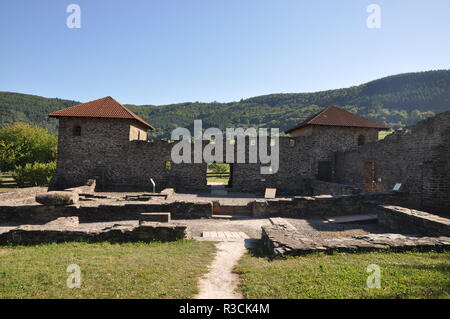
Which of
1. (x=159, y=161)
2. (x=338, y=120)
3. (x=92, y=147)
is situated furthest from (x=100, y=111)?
(x=338, y=120)

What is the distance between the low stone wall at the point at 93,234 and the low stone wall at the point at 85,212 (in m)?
3.29

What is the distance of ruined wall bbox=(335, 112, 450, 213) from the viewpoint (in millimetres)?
11273

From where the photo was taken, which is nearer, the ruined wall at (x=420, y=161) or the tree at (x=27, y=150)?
the ruined wall at (x=420, y=161)

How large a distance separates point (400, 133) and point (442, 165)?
342 cm

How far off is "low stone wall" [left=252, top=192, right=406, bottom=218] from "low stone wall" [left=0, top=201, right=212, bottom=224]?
12.2 feet

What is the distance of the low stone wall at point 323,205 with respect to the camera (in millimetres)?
12125

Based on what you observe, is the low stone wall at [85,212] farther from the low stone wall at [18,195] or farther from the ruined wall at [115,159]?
the ruined wall at [115,159]

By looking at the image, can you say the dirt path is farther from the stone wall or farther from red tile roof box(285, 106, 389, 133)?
red tile roof box(285, 106, 389, 133)

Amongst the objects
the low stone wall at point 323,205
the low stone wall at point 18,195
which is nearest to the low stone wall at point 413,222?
the low stone wall at point 323,205

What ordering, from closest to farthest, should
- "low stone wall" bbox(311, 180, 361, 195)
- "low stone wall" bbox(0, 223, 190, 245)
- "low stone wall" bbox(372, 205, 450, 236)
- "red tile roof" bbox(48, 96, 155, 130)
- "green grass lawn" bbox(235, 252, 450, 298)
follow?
"green grass lawn" bbox(235, 252, 450, 298) → "low stone wall" bbox(372, 205, 450, 236) → "low stone wall" bbox(0, 223, 190, 245) → "low stone wall" bbox(311, 180, 361, 195) → "red tile roof" bbox(48, 96, 155, 130)

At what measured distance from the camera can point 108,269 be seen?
5.32m

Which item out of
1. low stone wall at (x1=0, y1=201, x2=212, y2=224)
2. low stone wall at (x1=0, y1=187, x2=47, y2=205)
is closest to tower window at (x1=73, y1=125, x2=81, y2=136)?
low stone wall at (x1=0, y1=187, x2=47, y2=205)

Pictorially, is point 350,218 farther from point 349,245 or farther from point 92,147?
point 92,147
